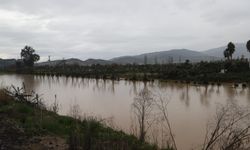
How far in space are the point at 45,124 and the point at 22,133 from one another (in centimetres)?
90

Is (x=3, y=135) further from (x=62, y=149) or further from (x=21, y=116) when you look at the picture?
(x=21, y=116)

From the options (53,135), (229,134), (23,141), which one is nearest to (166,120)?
(53,135)

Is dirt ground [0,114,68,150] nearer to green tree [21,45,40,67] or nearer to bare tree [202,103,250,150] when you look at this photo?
bare tree [202,103,250,150]

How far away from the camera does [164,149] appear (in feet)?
20.3

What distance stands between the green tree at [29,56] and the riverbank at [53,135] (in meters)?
56.0

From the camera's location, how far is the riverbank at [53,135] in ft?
17.1

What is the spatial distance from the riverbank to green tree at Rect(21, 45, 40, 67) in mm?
55956

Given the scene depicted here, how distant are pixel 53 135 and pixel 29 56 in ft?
197

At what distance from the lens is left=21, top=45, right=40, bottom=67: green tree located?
2475 inches

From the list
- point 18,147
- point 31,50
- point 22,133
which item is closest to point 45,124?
point 22,133

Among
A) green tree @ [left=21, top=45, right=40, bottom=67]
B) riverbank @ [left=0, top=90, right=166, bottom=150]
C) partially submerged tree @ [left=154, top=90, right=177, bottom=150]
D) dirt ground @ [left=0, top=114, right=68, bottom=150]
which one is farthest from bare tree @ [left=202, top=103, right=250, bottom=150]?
green tree @ [left=21, top=45, right=40, bottom=67]

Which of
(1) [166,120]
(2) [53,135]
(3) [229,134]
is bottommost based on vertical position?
(1) [166,120]

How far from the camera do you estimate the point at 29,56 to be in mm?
64000

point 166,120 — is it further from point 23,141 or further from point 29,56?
point 29,56
